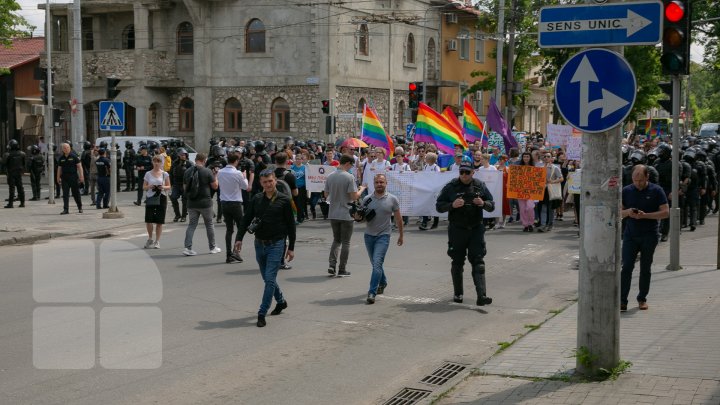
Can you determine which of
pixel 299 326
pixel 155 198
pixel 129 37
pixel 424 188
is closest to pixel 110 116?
pixel 155 198

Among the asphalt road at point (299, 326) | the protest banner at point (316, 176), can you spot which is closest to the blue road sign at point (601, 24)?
the asphalt road at point (299, 326)

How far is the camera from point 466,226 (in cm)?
1148

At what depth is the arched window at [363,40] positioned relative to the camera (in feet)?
147

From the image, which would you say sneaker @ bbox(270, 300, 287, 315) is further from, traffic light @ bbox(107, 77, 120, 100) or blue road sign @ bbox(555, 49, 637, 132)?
traffic light @ bbox(107, 77, 120, 100)

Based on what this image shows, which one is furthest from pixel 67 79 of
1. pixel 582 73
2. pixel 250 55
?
pixel 582 73

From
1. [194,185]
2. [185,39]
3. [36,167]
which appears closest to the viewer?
[194,185]

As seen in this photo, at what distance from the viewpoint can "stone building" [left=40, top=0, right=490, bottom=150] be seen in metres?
43.0

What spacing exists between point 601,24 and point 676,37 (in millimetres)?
5342

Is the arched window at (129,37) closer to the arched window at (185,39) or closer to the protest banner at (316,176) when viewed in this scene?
the arched window at (185,39)

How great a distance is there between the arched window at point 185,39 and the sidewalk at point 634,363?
37347mm

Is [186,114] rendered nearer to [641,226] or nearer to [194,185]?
[194,185]

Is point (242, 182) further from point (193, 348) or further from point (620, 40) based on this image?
point (620, 40)

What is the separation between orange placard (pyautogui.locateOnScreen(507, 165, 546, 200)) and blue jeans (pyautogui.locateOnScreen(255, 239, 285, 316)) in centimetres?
1026

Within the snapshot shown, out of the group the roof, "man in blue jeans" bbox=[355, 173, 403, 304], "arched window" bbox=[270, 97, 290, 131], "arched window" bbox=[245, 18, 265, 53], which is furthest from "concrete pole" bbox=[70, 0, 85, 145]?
"man in blue jeans" bbox=[355, 173, 403, 304]
